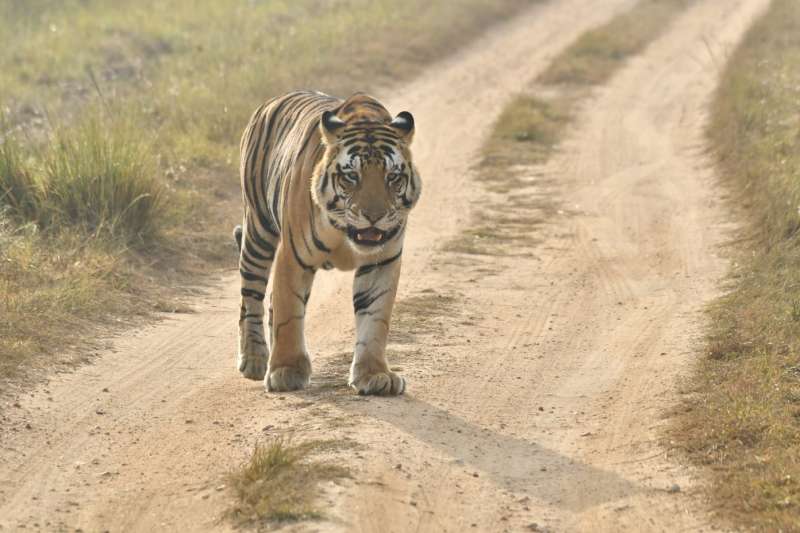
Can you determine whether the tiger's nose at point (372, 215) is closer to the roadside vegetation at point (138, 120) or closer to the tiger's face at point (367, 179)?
the tiger's face at point (367, 179)

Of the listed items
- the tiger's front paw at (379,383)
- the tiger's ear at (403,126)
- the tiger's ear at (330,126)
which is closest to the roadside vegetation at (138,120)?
the tiger's front paw at (379,383)

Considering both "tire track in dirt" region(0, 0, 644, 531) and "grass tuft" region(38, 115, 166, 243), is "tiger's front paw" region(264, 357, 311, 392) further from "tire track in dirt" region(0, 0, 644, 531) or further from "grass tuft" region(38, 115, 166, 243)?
"grass tuft" region(38, 115, 166, 243)

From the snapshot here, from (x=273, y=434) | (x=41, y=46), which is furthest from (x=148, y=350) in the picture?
(x=41, y=46)

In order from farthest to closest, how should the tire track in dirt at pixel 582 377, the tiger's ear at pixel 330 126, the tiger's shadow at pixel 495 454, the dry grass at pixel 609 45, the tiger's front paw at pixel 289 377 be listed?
the dry grass at pixel 609 45
the tiger's front paw at pixel 289 377
the tiger's ear at pixel 330 126
the tiger's shadow at pixel 495 454
the tire track in dirt at pixel 582 377

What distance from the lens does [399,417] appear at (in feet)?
18.9

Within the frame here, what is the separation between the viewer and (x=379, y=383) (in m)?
6.05

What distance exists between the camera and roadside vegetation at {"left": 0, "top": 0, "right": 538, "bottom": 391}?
26.1ft

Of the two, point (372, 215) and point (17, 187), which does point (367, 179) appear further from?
→ point (17, 187)

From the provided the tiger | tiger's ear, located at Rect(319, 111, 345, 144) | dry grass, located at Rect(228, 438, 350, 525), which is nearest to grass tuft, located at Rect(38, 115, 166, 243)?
the tiger

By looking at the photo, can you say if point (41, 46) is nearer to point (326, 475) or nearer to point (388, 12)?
point (388, 12)

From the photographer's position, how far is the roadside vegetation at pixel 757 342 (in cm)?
496

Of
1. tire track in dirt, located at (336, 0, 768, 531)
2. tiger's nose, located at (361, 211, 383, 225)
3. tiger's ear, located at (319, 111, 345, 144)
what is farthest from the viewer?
tiger's ear, located at (319, 111, 345, 144)

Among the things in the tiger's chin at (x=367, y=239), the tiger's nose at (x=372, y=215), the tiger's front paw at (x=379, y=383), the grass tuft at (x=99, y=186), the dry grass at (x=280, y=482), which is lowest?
the grass tuft at (x=99, y=186)

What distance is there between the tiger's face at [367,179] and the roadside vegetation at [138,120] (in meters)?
1.84
